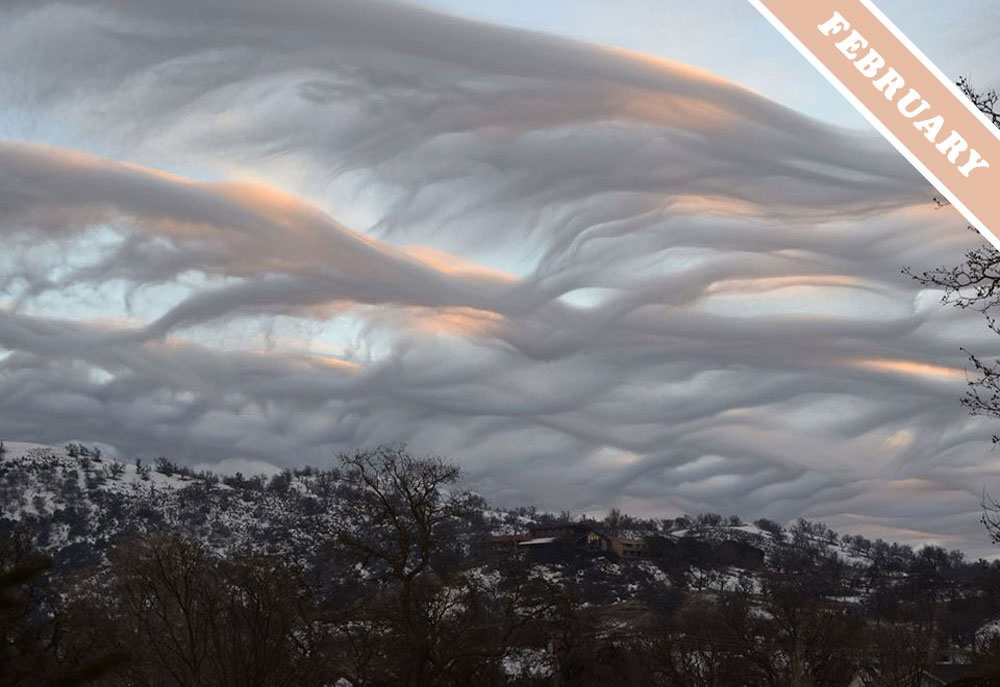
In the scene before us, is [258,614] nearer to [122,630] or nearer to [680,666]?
[122,630]

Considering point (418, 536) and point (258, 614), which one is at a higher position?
point (418, 536)

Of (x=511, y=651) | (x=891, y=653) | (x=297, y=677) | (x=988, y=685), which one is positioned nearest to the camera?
(x=988, y=685)

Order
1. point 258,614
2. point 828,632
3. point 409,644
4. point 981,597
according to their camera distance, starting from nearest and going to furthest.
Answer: point 258,614, point 409,644, point 828,632, point 981,597

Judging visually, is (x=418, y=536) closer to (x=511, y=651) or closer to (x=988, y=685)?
(x=511, y=651)

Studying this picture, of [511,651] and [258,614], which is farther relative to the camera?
[511,651]

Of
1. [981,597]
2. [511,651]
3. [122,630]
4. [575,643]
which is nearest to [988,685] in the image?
[511,651]

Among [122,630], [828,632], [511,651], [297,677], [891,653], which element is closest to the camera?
[297,677]

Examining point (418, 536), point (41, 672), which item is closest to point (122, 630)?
point (418, 536)

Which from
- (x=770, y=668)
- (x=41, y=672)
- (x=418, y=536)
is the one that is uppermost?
(x=418, y=536)

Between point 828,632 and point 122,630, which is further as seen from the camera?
point 828,632
